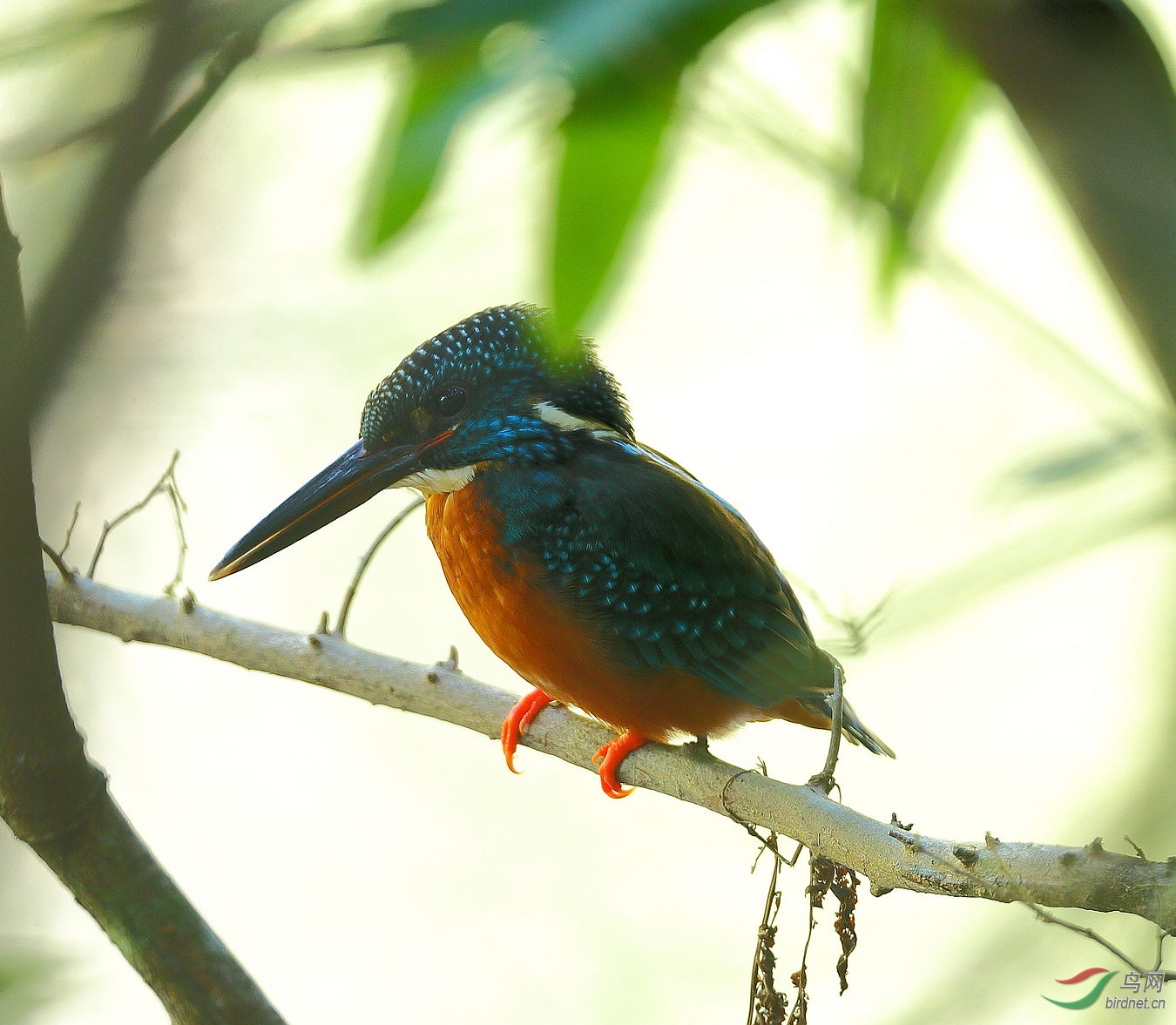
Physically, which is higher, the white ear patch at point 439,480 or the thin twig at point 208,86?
the white ear patch at point 439,480

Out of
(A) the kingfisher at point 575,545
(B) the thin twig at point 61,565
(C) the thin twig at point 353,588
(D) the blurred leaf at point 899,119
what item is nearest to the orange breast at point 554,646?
(A) the kingfisher at point 575,545

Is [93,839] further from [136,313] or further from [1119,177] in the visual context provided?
[1119,177]

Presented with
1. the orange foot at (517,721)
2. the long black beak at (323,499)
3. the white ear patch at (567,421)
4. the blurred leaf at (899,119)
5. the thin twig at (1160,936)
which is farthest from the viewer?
the orange foot at (517,721)

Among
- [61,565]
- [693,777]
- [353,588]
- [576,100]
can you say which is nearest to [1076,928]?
[693,777]

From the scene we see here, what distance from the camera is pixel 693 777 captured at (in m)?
0.92

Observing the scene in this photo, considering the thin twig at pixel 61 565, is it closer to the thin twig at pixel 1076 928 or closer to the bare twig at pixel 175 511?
the bare twig at pixel 175 511

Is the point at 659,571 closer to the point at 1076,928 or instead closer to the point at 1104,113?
the point at 1076,928

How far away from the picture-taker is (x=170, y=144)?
0.32m

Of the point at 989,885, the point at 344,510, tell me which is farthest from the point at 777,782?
the point at 344,510

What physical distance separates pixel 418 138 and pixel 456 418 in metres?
0.63

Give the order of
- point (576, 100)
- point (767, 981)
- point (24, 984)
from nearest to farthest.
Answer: point (576, 100) → point (24, 984) → point (767, 981)

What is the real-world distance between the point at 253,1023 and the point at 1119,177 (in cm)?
70

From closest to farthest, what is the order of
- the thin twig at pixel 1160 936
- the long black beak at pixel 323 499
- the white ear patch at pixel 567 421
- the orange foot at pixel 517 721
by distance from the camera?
the thin twig at pixel 1160 936 → the long black beak at pixel 323 499 → the white ear patch at pixel 567 421 → the orange foot at pixel 517 721

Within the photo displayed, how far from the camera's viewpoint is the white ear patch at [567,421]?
3.14ft
